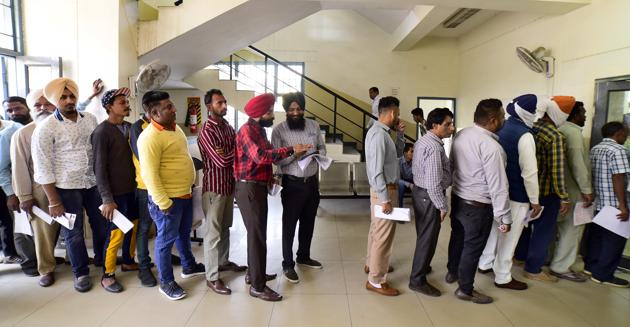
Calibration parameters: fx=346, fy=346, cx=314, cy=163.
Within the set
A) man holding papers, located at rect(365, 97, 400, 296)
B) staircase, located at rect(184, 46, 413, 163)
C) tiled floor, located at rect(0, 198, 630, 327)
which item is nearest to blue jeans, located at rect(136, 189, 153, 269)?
tiled floor, located at rect(0, 198, 630, 327)

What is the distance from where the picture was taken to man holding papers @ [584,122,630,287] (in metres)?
2.91

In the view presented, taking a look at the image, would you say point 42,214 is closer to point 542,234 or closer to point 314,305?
point 314,305

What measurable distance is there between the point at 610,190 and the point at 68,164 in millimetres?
4538

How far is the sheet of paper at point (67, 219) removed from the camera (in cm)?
271

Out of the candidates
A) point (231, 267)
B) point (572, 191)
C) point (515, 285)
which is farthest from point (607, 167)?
point (231, 267)

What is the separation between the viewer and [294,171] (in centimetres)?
293

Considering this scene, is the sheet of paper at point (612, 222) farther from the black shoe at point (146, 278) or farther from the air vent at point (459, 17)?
the air vent at point (459, 17)

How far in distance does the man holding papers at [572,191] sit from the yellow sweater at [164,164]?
324 cm

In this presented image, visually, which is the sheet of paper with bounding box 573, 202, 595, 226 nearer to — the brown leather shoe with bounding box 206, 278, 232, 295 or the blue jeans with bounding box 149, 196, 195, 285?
the brown leather shoe with bounding box 206, 278, 232, 295

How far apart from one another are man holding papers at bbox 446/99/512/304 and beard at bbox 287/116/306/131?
125 centimetres

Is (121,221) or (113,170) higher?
(113,170)

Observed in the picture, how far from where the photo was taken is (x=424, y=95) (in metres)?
8.73

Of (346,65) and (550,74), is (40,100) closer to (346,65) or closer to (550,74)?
(550,74)

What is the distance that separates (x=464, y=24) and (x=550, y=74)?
9.94ft
